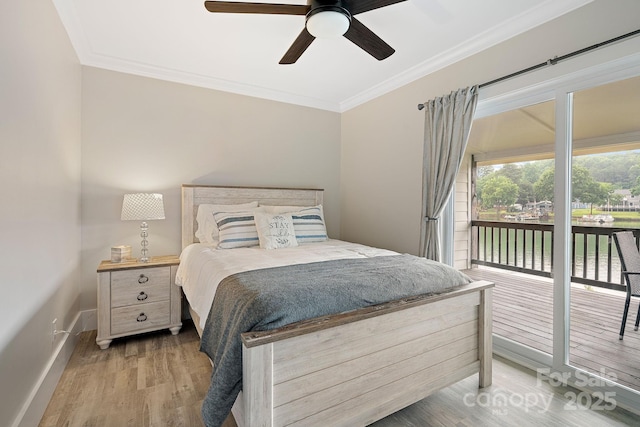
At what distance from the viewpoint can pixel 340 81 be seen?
3.37 meters

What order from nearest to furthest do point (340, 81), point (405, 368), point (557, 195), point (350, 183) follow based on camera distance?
point (405, 368) → point (557, 195) → point (340, 81) → point (350, 183)

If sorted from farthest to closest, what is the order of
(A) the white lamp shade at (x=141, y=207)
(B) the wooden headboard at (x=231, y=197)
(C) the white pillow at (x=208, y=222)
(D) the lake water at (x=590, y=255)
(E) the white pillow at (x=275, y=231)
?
(B) the wooden headboard at (x=231, y=197) → (C) the white pillow at (x=208, y=222) → (E) the white pillow at (x=275, y=231) → (A) the white lamp shade at (x=141, y=207) → (D) the lake water at (x=590, y=255)

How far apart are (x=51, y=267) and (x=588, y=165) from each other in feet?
11.7

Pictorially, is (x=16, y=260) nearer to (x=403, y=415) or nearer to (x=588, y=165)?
(x=403, y=415)

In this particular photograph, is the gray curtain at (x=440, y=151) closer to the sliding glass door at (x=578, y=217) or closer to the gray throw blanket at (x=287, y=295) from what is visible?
the sliding glass door at (x=578, y=217)

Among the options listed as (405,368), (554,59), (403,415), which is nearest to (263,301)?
(405,368)

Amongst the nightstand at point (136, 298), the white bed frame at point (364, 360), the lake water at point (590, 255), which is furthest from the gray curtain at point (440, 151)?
the nightstand at point (136, 298)

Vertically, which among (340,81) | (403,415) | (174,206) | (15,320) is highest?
(340,81)

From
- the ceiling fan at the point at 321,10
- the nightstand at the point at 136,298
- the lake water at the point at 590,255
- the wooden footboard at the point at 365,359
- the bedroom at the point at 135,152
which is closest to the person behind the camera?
the wooden footboard at the point at 365,359

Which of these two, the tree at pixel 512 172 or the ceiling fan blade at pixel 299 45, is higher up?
the ceiling fan blade at pixel 299 45

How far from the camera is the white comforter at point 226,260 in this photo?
190 centimetres

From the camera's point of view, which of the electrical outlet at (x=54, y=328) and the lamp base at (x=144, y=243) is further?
the lamp base at (x=144, y=243)

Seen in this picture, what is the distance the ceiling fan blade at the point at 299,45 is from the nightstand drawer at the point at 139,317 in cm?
231

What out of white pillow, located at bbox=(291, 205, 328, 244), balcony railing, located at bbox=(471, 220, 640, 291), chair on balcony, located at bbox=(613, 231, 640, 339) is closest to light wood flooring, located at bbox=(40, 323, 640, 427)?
chair on balcony, located at bbox=(613, 231, 640, 339)
